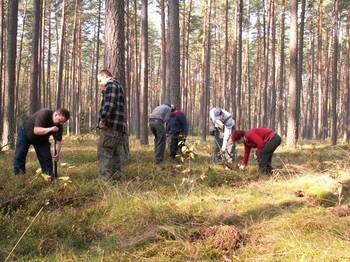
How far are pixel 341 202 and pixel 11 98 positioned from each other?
1123 centimetres

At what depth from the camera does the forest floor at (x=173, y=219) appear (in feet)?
13.4

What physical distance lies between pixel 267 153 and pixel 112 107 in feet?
12.1

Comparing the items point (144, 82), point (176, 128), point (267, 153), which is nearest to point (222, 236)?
point (267, 153)

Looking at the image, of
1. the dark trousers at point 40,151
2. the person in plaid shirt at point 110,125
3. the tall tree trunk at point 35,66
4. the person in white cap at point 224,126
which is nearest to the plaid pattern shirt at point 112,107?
the person in plaid shirt at point 110,125

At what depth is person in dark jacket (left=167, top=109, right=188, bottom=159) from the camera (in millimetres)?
10828

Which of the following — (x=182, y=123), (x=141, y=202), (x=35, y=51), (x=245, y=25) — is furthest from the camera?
(x=245, y=25)

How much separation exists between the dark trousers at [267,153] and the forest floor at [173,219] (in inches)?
21.7

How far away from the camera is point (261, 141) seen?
8562 millimetres

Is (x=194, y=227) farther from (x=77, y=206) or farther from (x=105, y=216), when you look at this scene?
(x=77, y=206)

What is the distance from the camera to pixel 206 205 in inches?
234

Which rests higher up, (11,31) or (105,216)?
(11,31)

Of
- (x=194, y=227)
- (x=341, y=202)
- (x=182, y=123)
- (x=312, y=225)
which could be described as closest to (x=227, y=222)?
(x=194, y=227)

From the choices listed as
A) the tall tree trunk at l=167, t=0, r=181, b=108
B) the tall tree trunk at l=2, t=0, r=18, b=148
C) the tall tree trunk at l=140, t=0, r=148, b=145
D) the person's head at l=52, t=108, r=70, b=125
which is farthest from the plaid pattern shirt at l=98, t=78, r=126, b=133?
the tall tree trunk at l=140, t=0, r=148, b=145

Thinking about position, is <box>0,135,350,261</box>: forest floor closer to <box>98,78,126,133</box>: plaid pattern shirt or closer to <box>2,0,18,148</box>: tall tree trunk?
<box>98,78,126,133</box>: plaid pattern shirt
